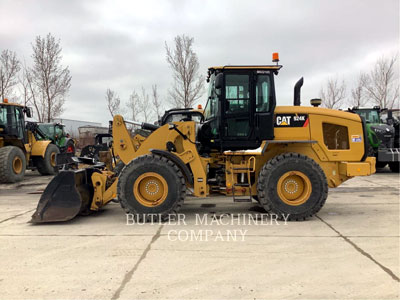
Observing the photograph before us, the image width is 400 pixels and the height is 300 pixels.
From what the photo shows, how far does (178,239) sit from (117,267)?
1.16 meters

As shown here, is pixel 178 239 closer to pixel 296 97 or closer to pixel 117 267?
pixel 117 267

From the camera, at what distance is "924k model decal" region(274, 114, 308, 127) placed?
5883 millimetres

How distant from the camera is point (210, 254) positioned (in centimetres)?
404

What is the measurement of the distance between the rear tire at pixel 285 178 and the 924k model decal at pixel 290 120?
2.12 ft

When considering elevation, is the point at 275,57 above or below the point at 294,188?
above

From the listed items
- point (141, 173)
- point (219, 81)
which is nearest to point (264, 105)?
point (219, 81)

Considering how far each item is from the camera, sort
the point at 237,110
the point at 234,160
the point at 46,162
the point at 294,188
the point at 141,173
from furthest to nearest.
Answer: the point at 46,162
the point at 234,160
the point at 237,110
the point at 294,188
the point at 141,173

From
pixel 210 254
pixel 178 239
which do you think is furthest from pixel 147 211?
pixel 210 254

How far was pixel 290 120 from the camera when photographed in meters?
5.89

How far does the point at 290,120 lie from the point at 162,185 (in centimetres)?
254

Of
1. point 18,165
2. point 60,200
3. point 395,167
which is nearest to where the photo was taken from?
point 60,200

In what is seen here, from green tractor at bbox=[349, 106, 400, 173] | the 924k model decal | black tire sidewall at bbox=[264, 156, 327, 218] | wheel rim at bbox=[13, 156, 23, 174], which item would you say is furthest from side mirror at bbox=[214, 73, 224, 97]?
green tractor at bbox=[349, 106, 400, 173]

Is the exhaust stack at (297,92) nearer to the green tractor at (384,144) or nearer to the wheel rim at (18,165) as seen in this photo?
the green tractor at (384,144)

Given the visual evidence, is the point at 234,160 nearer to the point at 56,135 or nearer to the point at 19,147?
the point at 19,147
